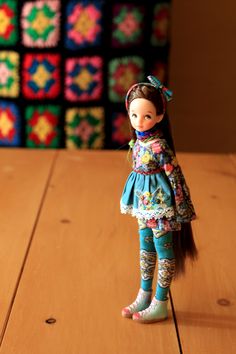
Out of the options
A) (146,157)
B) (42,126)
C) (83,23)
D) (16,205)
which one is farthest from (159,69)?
(146,157)

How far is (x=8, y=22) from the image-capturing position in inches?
59.8

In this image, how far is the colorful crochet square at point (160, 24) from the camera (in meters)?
1.51

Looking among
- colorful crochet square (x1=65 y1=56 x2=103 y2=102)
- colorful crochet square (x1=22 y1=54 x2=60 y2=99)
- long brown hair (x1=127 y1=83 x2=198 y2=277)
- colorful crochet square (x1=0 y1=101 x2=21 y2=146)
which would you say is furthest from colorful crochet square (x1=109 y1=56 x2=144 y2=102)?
long brown hair (x1=127 y1=83 x2=198 y2=277)

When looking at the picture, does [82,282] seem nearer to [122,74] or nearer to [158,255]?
[158,255]

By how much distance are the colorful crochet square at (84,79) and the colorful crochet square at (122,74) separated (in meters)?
0.03

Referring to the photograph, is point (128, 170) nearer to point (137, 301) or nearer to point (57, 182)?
point (57, 182)

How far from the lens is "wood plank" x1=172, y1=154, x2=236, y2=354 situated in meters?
0.77

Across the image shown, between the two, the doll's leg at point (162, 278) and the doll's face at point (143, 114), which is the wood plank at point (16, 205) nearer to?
the doll's leg at point (162, 278)

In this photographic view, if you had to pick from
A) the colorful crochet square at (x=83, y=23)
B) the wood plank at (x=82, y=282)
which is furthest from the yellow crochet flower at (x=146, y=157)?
the colorful crochet square at (x=83, y=23)

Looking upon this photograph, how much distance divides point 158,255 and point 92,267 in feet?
0.61

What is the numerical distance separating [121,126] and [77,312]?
2.69 ft

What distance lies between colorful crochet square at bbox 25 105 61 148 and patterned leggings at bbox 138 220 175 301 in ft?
2.76

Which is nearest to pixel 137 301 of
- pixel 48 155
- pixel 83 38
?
pixel 48 155

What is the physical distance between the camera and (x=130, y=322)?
31.3 inches
